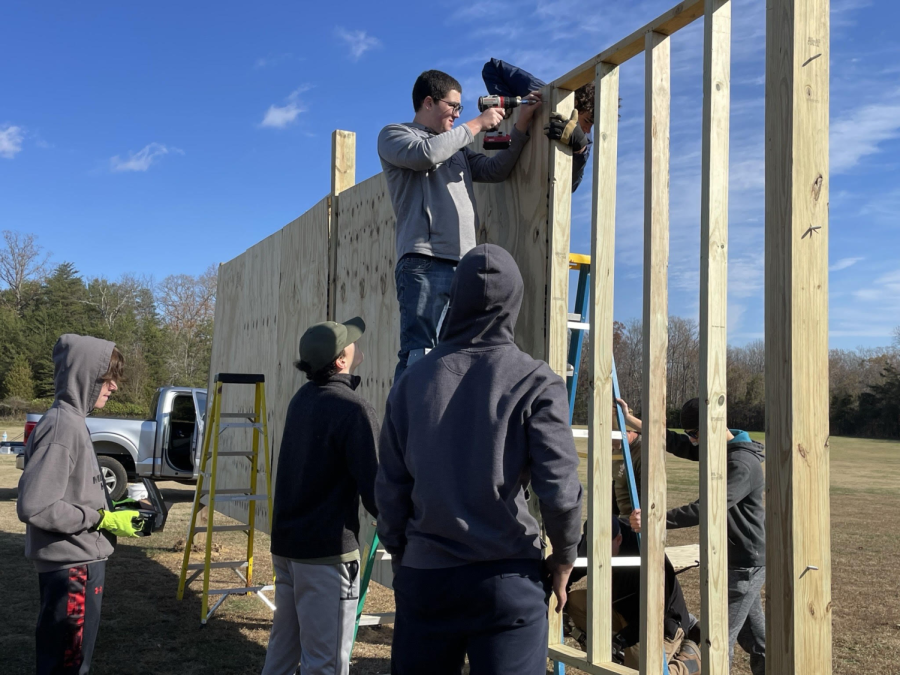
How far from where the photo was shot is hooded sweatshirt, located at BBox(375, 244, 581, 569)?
6.69ft

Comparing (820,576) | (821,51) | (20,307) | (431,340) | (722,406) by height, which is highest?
(20,307)

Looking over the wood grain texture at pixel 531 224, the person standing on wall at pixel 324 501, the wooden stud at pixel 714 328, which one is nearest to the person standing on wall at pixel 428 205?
the wood grain texture at pixel 531 224

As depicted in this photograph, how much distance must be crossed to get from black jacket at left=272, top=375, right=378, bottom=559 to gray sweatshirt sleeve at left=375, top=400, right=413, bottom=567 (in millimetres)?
724

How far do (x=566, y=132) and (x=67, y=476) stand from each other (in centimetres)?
252

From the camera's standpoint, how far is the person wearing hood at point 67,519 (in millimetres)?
2975

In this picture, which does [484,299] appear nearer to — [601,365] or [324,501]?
[601,365]

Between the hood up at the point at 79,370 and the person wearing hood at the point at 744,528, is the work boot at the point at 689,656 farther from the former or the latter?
the hood up at the point at 79,370

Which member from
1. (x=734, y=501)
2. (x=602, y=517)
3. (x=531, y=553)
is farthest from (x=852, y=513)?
(x=531, y=553)

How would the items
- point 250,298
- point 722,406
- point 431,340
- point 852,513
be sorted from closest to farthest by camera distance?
1. point 722,406
2. point 431,340
3. point 250,298
4. point 852,513

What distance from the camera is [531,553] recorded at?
2090mm

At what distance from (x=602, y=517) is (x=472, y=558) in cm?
126

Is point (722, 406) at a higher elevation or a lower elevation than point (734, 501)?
higher

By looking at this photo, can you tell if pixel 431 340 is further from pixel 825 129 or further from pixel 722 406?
pixel 825 129

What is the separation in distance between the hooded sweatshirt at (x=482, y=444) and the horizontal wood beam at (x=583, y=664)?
1.14 m
